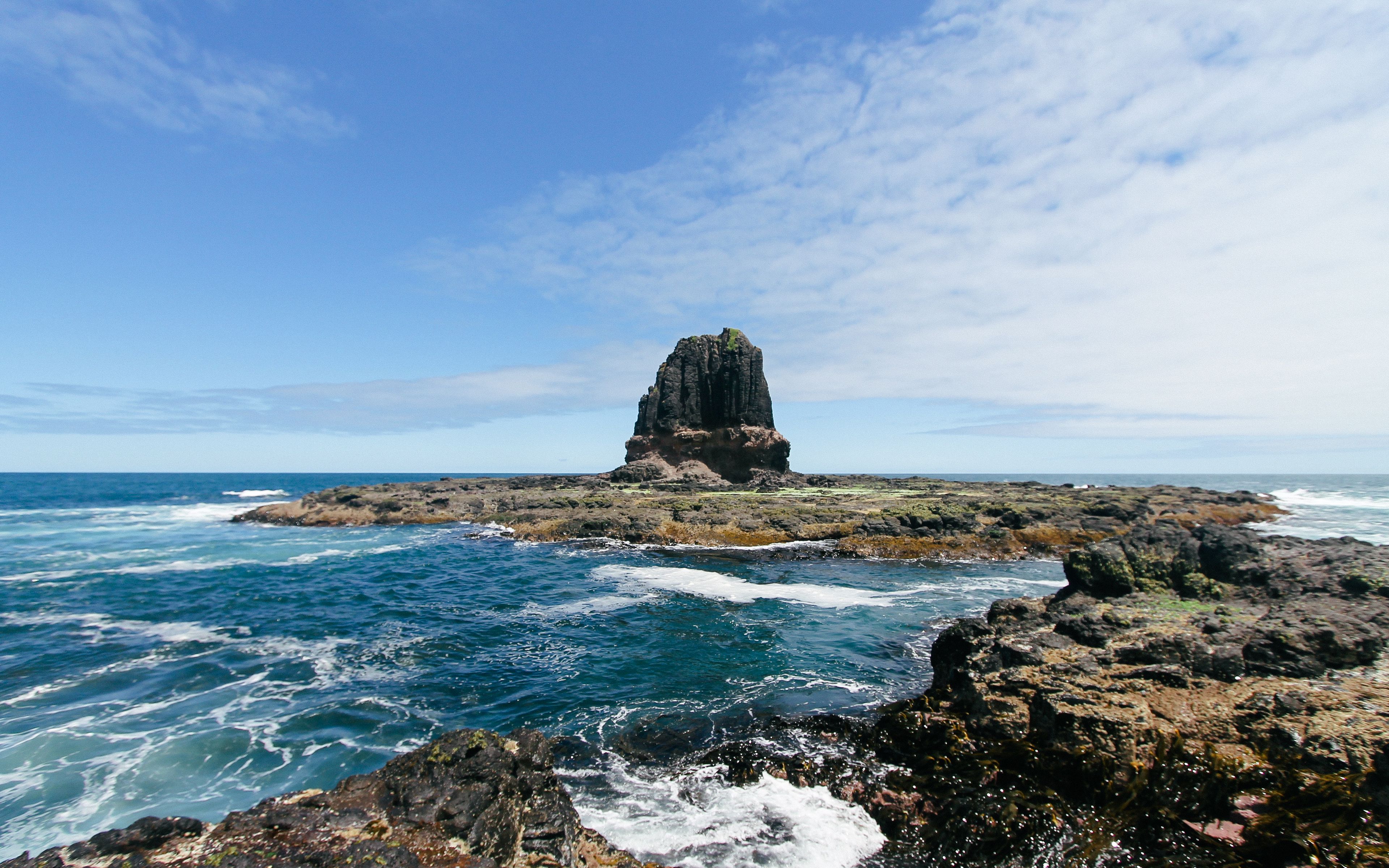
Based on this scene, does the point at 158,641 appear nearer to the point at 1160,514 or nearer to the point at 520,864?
the point at 520,864

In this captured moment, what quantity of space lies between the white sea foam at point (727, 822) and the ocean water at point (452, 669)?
3 cm

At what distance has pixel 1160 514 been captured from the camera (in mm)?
38844

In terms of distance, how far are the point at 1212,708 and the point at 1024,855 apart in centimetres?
359

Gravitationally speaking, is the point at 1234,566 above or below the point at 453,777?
above

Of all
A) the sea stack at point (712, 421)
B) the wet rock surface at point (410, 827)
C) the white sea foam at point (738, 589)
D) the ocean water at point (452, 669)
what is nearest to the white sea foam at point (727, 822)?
the ocean water at point (452, 669)

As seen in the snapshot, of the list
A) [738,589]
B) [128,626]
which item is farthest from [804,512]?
[128,626]

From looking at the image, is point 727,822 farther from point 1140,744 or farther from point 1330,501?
point 1330,501

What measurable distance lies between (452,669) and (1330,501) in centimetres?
10289

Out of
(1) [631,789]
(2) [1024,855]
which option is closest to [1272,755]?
(2) [1024,855]

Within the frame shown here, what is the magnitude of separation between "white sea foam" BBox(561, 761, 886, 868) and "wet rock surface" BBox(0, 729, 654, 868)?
27.8 inches

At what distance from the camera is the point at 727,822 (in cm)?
739

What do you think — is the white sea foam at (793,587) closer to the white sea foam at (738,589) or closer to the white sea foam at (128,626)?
the white sea foam at (738,589)

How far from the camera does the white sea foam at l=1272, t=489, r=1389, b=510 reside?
62.0 meters

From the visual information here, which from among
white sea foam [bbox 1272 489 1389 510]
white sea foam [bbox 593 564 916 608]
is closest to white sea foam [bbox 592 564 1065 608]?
white sea foam [bbox 593 564 916 608]
